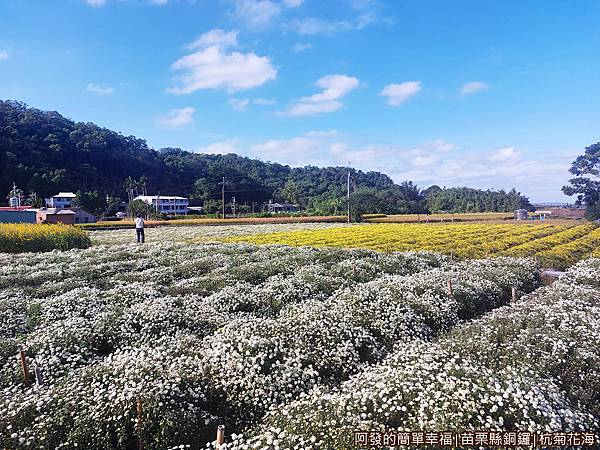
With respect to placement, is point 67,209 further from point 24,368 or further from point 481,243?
point 24,368

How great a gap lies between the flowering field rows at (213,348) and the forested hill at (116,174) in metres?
62.7

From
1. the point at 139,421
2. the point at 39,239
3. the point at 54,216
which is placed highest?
the point at 54,216

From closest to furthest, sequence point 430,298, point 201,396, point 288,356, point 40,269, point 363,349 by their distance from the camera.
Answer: point 201,396 < point 288,356 < point 363,349 < point 430,298 < point 40,269

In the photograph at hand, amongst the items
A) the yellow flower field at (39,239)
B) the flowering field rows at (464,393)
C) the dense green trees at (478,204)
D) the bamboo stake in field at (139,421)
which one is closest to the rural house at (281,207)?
the dense green trees at (478,204)

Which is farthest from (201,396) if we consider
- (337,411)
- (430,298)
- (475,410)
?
(430,298)

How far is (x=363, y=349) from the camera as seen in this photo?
28.7 ft

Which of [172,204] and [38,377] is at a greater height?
[172,204]

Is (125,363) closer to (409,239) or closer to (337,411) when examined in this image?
(337,411)

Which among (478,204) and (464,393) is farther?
(478,204)

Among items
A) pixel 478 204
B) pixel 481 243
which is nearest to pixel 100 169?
pixel 478 204

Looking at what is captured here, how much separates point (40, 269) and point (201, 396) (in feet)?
45.0

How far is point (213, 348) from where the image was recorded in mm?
8195

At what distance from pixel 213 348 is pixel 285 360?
5.09 feet

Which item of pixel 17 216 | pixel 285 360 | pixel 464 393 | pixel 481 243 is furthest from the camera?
pixel 17 216
